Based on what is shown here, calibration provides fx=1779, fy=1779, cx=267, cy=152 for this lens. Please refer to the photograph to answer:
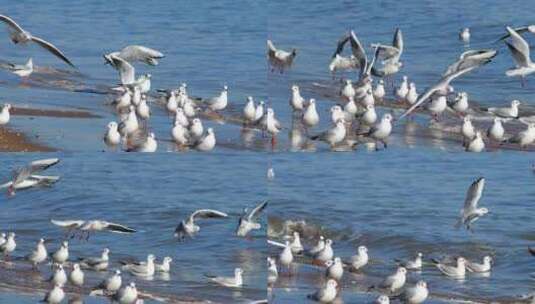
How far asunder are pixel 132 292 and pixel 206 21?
3.57m

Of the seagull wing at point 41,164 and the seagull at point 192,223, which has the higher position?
the seagull wing at point 41,164

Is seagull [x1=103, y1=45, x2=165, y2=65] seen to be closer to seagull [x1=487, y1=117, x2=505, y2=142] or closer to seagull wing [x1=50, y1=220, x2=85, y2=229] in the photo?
seagull wing [x1=50, y1=220, x2=85, y2=229]

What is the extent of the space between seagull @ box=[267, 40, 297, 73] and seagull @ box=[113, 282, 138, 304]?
223cm

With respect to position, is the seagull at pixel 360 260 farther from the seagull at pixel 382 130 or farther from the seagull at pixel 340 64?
the seagull at pixel 340 64

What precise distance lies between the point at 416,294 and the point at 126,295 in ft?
4.69

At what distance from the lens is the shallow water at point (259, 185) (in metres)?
9.34

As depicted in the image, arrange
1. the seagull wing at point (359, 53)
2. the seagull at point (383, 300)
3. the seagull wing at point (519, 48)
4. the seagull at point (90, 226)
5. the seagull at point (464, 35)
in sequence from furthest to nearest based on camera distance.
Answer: the seagull at point (464, 35) < the seagull wing at point (359, 53) < the seagull wing at point (519, 48) < the seagull at point (90, 226) < the seagull at point (383, 300)

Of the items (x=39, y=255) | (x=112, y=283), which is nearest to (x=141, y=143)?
(x=39, y=255)

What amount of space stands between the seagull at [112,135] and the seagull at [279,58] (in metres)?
1.48

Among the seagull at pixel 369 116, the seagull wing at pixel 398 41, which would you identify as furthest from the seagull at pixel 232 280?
the seagull wing at pixel 398 41

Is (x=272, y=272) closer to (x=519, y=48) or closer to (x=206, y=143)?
(x=206, y=143)

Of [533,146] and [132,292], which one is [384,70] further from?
[132,292]

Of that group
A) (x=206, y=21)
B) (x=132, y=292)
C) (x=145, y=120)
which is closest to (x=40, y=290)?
(x=132, y=292)

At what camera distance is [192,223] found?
9.39m
